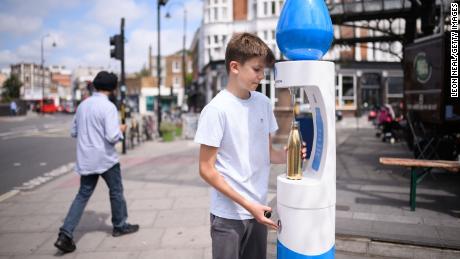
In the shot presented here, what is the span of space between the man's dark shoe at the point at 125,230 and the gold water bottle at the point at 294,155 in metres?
2.94

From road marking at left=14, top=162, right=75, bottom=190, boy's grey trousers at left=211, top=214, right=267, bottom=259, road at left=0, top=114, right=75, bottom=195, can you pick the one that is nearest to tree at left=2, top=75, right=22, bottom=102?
road at left=0, top=114, right=75, bottom=195

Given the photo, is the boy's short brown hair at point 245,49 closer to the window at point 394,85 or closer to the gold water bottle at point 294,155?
the gold water bottle at point 294,155

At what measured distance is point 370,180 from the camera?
23.8ft

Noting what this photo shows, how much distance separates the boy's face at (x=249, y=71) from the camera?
7.22 feet

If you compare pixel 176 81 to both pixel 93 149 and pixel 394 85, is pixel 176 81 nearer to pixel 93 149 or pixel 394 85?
pixel 394 85

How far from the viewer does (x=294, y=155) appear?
2367 millimetres

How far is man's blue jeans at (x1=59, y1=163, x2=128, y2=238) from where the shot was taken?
420 centimetres

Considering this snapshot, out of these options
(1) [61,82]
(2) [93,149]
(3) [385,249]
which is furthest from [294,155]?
(1) [61,82]

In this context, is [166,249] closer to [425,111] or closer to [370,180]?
[370,180]

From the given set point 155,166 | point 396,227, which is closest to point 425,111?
point 396,227

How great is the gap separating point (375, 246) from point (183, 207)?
2890 millimetres

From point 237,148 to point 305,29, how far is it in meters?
0.83

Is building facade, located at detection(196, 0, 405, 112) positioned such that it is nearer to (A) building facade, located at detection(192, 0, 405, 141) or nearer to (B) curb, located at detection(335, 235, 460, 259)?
(A) building facade, located at detection(192, 0, 405, 141)

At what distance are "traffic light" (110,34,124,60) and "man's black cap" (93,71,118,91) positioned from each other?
25.7 ft
